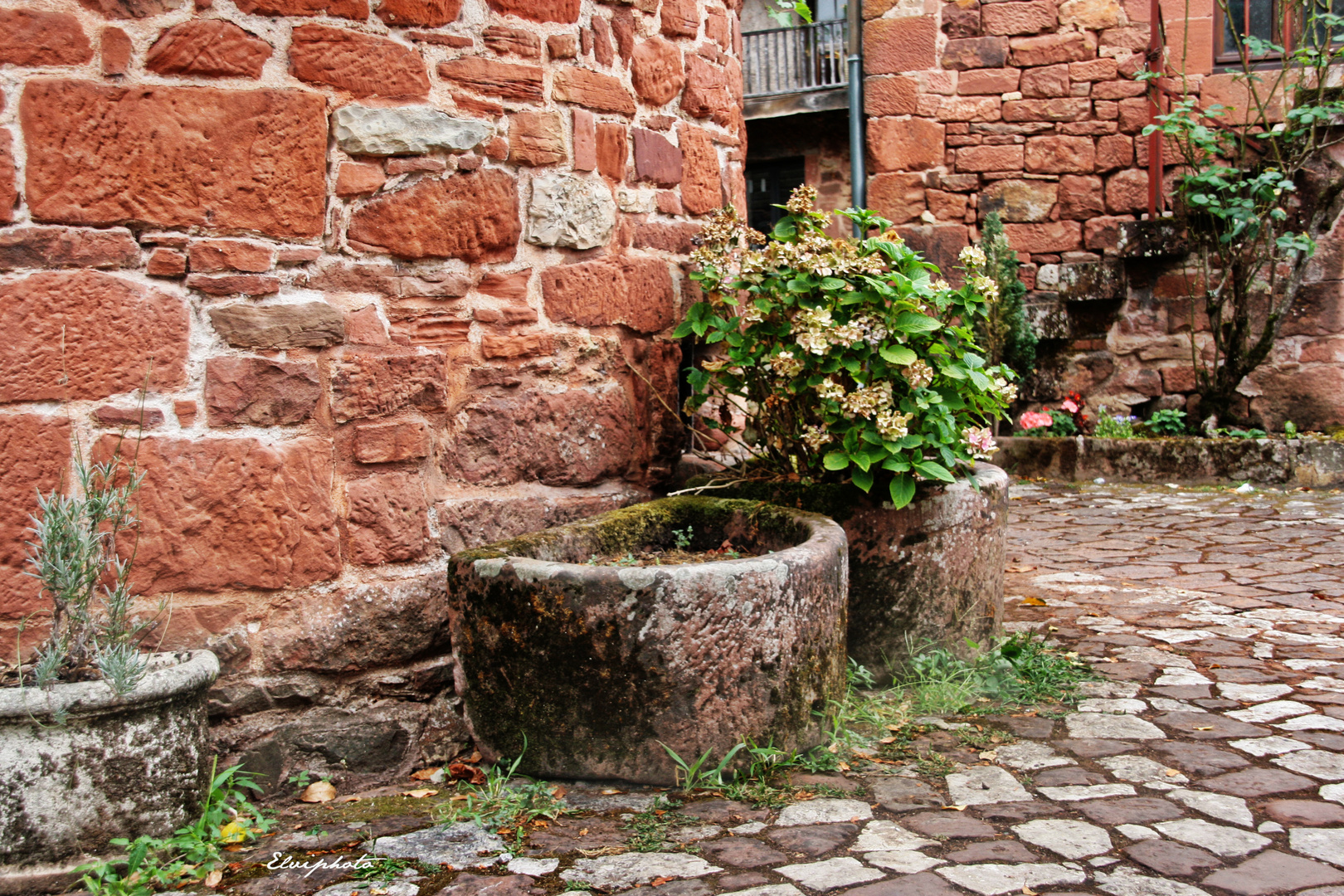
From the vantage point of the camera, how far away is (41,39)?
209 centimetres

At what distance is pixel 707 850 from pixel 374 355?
130 centimetres

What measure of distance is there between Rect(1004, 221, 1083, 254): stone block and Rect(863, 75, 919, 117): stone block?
1.09 m

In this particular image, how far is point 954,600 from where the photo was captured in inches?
115

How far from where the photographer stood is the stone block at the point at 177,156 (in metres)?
2.10

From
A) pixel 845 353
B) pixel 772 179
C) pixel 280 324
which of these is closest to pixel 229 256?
pixel 280 324

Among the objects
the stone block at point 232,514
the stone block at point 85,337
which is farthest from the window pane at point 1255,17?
the stone block at point 85,337

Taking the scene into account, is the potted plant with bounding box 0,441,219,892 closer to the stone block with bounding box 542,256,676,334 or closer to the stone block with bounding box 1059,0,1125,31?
the stone block with bounding box 542,256,676,334

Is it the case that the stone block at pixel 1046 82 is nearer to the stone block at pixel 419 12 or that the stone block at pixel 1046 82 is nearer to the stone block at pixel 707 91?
the stone block at pixel 707 91

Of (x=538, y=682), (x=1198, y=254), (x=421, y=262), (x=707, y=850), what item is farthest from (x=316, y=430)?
(x=1198, y=254)

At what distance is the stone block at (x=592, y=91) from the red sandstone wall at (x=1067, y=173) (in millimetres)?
4831

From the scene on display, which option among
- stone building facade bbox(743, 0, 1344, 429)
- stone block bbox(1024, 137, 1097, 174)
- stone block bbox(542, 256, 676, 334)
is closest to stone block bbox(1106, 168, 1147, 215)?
stone building facade bbox(743, 0, 1344, 429)

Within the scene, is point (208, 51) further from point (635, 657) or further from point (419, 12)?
point (635, 657)

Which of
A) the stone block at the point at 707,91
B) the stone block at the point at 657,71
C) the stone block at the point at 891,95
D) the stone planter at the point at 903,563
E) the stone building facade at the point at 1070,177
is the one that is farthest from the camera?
the stone block at the point at 891,95

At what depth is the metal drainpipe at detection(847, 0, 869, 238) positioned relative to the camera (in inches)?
303
